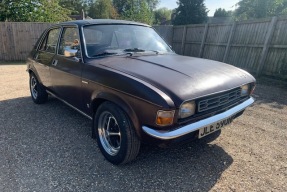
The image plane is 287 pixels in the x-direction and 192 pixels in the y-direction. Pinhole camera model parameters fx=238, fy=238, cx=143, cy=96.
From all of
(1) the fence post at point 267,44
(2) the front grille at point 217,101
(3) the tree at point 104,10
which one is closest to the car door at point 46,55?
(2) the front grille at point 217,101

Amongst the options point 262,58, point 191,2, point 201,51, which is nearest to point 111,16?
point 191,2

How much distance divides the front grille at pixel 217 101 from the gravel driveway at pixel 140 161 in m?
0.80

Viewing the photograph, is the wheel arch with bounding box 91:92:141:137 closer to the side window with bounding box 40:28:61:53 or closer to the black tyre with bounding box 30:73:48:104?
the side window with bounding box 40:28:61:53

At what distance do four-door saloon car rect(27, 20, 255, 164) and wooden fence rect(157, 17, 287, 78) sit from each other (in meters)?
5.36

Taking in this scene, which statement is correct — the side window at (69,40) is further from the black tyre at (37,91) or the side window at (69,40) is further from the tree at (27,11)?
the tree at (27,11)

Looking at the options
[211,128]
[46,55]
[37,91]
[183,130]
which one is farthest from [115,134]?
[37,91]

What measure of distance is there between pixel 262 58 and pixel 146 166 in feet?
22.7

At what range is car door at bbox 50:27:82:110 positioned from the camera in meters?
3.46

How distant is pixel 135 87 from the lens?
249 cm

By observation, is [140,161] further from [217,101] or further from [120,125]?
[217,101]

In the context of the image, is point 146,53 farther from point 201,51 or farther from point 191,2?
point 191,2

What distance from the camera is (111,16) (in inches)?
1610

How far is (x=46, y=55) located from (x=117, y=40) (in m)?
1.71

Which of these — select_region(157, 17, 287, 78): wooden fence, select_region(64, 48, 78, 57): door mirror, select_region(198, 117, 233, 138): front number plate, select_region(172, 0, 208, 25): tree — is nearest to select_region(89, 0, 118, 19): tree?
select_region(172, 0, 208, 25): tree
